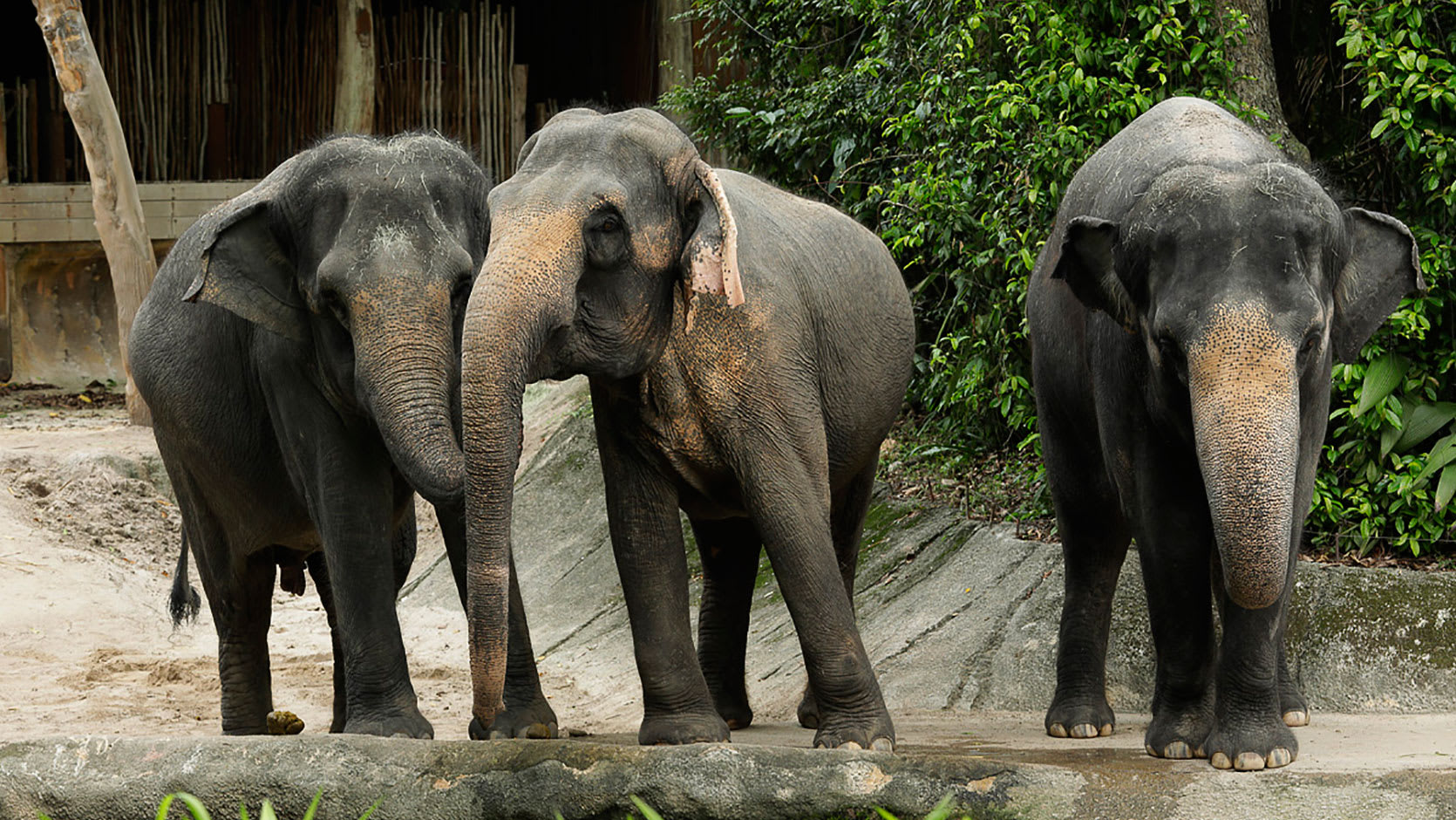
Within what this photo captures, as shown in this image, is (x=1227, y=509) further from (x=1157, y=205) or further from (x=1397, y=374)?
(x=1397, y=374)

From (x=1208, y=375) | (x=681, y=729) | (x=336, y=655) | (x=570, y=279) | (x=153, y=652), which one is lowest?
(x=153, y=652)

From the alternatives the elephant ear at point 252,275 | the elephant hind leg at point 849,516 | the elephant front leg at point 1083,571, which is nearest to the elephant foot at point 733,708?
the elephant hind leg at point 849,516

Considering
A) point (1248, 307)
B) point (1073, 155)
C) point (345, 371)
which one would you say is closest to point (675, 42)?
point (1073, 155)

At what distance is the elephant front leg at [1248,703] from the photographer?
15.3 ft

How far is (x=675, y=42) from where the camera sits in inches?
500

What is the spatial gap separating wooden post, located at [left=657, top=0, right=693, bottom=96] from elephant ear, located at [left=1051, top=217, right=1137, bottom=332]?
24.9 ft

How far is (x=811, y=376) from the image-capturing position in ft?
17.6

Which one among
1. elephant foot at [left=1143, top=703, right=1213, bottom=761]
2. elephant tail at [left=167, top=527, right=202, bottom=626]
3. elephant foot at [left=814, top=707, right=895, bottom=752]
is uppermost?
elephant foot at [left=1143, top=703, right=1213, bottom=761]

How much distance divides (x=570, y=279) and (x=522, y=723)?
154 centimetres

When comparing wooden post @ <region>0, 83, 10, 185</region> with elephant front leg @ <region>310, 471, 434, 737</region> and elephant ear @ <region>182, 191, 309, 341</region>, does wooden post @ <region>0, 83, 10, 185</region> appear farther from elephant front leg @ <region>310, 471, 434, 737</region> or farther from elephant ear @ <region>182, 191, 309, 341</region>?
elephant front leg @ <region>310, 471, 434, 737</region>

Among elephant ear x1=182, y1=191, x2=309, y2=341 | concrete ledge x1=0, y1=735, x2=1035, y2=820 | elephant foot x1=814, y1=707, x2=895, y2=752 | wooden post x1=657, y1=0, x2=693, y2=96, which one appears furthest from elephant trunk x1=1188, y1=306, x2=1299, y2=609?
wooden post x1=657, y1=0, x2=693, y2=96

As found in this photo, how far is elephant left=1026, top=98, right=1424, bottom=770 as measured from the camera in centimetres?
441

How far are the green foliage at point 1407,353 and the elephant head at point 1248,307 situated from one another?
1.95m

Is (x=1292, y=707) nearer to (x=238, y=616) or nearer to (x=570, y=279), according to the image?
(x=570, y=279)
